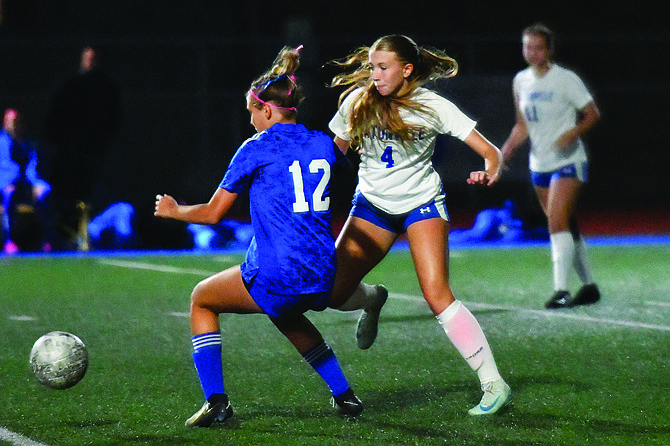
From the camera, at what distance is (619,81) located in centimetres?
2947

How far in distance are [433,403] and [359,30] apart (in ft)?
83.4

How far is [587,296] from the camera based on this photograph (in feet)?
29.8

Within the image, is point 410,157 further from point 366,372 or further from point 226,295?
point 366,372

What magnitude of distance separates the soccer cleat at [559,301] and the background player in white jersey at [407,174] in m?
3.59

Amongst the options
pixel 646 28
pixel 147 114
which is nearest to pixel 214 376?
pixel 147 114

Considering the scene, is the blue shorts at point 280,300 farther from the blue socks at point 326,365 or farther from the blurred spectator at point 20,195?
the blurred spectator at point 20,195

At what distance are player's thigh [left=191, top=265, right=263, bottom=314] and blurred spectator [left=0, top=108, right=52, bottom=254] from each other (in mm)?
10280

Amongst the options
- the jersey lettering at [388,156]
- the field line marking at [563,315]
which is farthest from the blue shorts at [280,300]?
the field line marking at [563,315]

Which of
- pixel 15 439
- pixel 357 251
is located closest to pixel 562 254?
pixel 357 251

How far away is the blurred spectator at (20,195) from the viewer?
1450 centimetres

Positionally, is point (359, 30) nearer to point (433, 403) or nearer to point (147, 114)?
point (147, 114)

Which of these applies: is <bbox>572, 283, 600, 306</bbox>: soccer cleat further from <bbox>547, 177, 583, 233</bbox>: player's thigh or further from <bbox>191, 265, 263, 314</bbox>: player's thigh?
<bbox>191, 265, 263, 314</bbox>: player's thigh

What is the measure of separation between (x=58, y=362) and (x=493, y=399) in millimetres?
2089

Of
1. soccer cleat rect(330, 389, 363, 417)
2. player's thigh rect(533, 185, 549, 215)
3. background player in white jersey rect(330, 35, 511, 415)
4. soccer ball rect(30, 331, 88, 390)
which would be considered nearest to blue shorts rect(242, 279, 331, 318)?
soccer cleat rect(330, 389, 363, 417)
